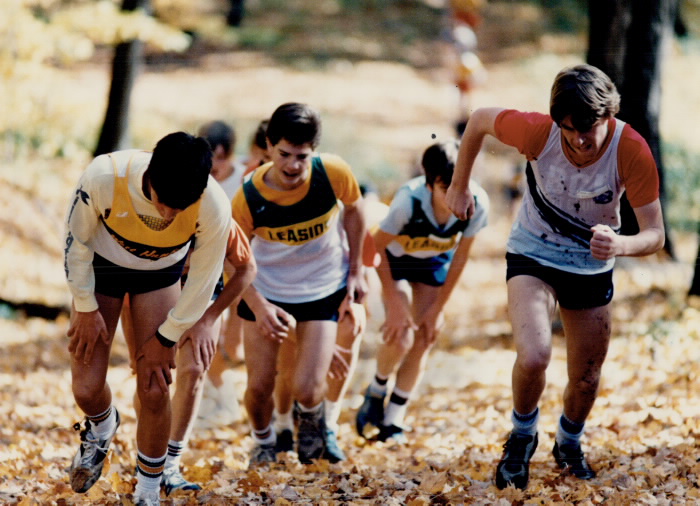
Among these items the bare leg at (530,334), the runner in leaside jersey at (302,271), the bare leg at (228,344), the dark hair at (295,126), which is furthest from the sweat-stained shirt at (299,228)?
the bare leg at (228,344)

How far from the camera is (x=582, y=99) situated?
391 centimetres

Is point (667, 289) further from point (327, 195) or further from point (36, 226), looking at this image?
point (36, 226)

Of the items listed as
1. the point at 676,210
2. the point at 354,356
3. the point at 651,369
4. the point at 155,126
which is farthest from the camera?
the point at 155,126

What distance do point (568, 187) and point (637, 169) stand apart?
34 cm

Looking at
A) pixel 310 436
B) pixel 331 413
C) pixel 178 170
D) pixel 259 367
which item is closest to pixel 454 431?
pixel 331 413

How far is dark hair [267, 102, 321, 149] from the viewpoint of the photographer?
15.8ft

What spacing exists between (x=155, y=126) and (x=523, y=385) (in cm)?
1242

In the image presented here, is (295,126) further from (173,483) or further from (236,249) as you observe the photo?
(173,483)

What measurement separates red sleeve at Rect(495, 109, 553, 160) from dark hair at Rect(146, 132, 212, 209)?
60.1 inches

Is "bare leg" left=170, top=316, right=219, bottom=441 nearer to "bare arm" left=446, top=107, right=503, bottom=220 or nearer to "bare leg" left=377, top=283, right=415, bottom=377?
"bare arm" left=446, top=107, right=503, bottom=220

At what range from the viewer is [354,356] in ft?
19.1

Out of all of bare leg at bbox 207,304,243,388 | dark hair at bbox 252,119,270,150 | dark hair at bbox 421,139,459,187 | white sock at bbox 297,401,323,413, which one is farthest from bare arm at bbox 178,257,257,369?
bare leg at bbox 207,304,243,388

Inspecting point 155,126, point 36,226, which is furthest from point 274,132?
point 155,126

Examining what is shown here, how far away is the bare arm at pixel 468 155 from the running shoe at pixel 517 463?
3.96 feet
